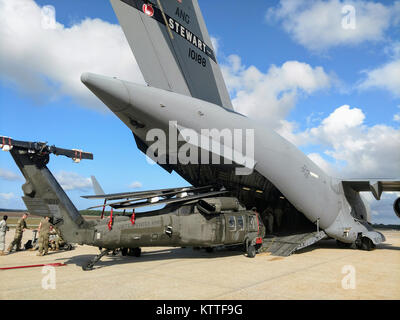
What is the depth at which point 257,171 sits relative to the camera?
35.2ft

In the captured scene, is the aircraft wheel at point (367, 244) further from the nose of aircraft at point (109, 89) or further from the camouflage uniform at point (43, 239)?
the camouflage uniform at point (43, 239)

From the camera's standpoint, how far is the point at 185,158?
402 inches

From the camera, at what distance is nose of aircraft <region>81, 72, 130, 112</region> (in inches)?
291

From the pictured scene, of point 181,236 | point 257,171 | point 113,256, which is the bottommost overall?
point 113,256

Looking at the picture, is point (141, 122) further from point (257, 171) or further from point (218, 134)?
point (257, 171)

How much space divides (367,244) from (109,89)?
12.2 metres

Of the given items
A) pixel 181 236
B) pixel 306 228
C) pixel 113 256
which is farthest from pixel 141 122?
pixel 306 228

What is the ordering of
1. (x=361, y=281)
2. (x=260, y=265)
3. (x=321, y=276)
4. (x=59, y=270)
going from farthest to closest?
(x=260, y=265)
(x=59, y=270)
(x=321, y=276)
(x=361, y=281)

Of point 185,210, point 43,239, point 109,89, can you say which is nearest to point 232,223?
point 185,210

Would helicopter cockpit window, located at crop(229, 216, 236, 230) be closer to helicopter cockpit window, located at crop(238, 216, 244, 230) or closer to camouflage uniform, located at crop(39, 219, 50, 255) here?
helicopter cockpit window, located at crop(238, 216, 244, 230)

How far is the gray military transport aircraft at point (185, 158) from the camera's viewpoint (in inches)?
340

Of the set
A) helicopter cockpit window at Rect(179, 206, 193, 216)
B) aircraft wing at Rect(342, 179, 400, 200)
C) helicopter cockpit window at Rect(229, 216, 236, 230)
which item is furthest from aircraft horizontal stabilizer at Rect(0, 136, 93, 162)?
aircraft wing at Rect(342, 179, 400, 200)

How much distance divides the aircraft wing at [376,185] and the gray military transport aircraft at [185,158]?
0.39 ft

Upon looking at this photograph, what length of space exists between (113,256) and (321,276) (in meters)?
6.81
